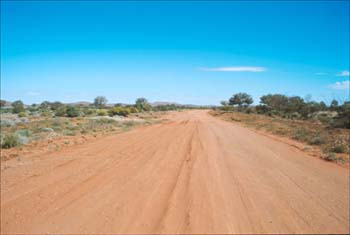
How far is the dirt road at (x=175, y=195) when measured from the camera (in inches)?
161

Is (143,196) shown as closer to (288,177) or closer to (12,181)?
(288,177)

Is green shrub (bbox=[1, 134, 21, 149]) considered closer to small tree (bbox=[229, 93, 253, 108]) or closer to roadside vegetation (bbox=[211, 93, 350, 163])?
roadside vegetation (bbox=[211, 93, 350, 163])

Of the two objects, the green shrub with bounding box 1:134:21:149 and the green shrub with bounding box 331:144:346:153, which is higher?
the green shrub with bounding box 331:144:346:153

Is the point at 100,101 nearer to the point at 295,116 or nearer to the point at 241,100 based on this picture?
the point at 241,100

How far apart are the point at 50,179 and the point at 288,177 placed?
6.59 m

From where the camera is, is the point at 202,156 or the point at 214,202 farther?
the point at 202,156

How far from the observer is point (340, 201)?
4938 millimetres

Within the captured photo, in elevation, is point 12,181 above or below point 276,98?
below

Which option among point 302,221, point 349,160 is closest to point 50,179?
point 302,221

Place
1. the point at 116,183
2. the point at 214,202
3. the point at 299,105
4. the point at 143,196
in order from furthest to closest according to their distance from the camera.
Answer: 1. the point at 299,105
2. the point at 116,183
3. the point at 143,196
4. the point at 214,202

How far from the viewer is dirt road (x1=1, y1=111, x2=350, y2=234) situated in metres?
4.08

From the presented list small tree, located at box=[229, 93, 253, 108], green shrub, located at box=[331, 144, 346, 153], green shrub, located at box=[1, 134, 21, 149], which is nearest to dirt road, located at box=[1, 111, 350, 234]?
green shrub, located at box=[331, 144, 346, 153]

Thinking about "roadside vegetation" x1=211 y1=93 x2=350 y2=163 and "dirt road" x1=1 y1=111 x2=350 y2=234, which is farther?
"roadside vegetation" x1=211 y1=93 x2=350 y2=163

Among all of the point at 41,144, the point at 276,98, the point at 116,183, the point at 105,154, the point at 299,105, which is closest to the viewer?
the point at 116,183
